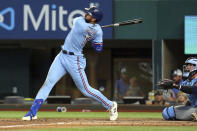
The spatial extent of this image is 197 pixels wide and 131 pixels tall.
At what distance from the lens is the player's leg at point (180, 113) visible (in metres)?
10.7

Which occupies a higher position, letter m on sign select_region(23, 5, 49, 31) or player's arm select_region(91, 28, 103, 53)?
letter m on sign select_region(23, 5, 49, 31)

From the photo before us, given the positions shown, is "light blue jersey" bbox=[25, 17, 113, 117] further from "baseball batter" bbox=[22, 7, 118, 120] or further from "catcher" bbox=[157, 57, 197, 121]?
"catcher" bbox=[157, 57, 197, 121]

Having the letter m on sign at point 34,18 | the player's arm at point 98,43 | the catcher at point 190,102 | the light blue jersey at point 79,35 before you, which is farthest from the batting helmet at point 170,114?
the letter m on sign at point 34,18

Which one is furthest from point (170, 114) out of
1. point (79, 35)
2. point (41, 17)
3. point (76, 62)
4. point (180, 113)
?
point (41, 17)

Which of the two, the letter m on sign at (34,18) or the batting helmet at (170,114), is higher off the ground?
the letter m on sign at (34,18)

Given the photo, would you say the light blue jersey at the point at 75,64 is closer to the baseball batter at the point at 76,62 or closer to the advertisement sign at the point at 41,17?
the baseball batter at the point at 76,62

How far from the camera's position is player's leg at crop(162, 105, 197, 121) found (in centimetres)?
1066

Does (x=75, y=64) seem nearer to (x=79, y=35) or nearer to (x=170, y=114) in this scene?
(x=79, y=35)

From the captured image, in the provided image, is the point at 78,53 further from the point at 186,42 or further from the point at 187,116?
the point at 186,42

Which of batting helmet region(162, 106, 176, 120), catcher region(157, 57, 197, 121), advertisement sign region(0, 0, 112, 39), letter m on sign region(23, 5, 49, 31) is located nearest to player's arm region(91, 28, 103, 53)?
catcher region(157, 57, 197, 121)

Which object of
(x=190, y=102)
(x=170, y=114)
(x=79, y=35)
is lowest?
(x=170, y=114)

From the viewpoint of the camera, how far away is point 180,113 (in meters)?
10.8

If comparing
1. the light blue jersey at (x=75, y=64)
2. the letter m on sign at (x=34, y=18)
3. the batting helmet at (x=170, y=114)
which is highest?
the letter m on sign at (x=34, y=18)

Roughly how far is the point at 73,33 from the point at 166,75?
37.8 ft
